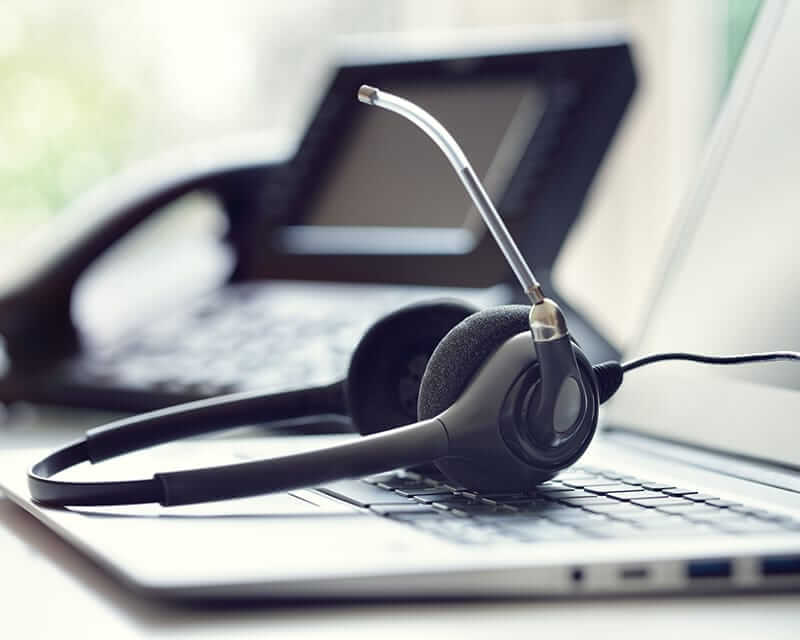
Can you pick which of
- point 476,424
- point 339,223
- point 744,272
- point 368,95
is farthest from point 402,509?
point 339,223

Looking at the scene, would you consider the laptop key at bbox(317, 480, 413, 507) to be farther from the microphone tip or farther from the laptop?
the microphone tip

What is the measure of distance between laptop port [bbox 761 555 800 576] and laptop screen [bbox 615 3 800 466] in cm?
19

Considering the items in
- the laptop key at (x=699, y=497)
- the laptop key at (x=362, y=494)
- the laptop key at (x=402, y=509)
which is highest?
the laptop key at (x=362, y=494)

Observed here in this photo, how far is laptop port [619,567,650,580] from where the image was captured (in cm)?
34

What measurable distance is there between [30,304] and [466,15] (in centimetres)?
110

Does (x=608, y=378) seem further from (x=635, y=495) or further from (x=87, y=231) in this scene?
(x=87, y=231)

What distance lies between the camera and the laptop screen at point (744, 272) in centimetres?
56

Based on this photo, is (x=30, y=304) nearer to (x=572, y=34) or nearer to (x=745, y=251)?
(x=572, y=34)

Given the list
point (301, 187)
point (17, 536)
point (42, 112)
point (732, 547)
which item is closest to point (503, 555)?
point (732, 547)

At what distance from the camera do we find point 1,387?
3.03 ft

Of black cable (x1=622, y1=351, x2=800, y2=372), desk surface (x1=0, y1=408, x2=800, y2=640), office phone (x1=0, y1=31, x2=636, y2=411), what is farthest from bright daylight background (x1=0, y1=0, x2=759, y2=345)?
desk surface (x1=0, y1=408, x2=800, y2=640)

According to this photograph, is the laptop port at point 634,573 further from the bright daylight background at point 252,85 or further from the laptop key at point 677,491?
the bright daylight background at point 252,85

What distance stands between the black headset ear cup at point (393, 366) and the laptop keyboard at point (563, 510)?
0.04 m

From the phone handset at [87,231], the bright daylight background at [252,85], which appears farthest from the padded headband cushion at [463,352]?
the bright daylight background at [252,85]
